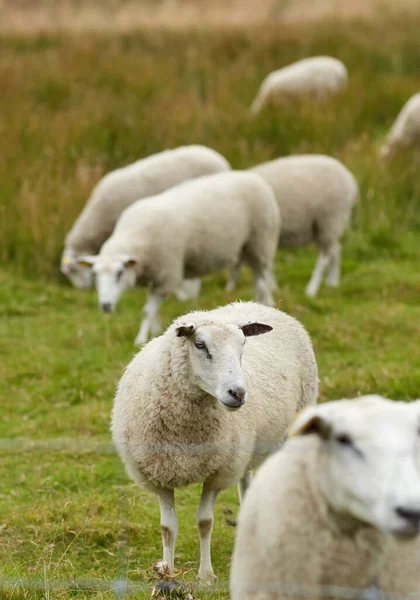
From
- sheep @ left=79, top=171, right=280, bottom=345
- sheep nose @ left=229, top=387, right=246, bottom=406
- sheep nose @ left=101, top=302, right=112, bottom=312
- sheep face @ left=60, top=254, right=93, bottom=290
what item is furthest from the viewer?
sheep face @ left=60, top=254, right=93, bottom=290

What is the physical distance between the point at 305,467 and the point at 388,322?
4892 millimetres

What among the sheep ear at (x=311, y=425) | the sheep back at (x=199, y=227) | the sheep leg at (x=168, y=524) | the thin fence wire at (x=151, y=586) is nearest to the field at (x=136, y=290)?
the thin fence wire at (x=151, y=586)

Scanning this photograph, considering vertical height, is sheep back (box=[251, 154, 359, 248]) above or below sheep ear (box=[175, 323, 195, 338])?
below

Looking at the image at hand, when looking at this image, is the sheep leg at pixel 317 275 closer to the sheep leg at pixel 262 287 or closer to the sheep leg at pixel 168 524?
the sheep leg at pixel 262 287

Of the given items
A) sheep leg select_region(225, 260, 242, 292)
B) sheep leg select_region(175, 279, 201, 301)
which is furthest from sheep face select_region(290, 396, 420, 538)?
sheep leg select_region(225, 260, 242, 292)

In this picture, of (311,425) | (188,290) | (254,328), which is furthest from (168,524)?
(188,290)

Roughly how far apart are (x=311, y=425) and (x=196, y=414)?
158 cm

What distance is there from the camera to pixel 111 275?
7367 mm

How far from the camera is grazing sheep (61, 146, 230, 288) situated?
880 centimetres

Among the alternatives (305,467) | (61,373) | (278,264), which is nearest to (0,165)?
(278,264)

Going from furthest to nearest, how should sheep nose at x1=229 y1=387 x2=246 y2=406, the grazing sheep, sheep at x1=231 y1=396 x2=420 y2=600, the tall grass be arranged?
the tall grass < the grazing sheep < sheep nose at x1=229 y1=387 x2=246 y2=406 < sheep at x1=231 y1=396 x2=420 y2=600

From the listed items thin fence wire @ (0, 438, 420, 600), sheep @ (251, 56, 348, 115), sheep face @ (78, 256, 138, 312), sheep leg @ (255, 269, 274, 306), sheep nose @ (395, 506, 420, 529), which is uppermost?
sheep nose @ (395, 506, 420, 529)

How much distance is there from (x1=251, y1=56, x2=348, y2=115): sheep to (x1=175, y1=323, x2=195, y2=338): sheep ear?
34.4ft

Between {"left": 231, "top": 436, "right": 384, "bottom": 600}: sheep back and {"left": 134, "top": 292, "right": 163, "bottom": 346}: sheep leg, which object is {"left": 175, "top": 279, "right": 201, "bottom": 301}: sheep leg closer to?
{"left": 134, "top": 292, "right": 163, "bottom": 346}: sheep leg
